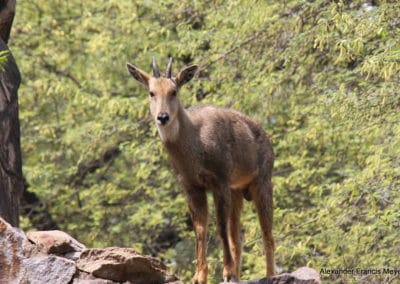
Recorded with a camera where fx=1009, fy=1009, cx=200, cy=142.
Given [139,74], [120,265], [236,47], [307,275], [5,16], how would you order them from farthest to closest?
[236,47] < [5,16] < [139,74] < [307,275] < [120,265]

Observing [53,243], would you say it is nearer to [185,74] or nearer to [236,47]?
[185,74]

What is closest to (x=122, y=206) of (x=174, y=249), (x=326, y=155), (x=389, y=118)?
(x=174, y=249)

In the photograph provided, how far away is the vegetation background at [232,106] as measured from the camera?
43.0ft

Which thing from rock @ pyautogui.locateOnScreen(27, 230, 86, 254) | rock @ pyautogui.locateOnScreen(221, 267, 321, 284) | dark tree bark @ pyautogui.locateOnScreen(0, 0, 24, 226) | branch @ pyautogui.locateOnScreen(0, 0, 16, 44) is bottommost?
rock @ pyautogui.locateOnScreen(221, 267, 321, 284)

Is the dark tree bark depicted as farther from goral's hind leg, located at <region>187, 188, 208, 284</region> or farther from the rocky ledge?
goral's hind leg, located at <region>187, 188, 208, 284</region>

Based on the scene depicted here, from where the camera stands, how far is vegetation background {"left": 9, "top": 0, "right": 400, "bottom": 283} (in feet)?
43.0

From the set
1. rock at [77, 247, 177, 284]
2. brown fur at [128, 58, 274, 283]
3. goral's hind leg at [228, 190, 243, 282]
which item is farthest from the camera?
goral's hind leg at [228, 190, 243, 282]

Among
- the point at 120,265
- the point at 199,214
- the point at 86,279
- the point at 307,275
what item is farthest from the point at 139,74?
the point at 307,275

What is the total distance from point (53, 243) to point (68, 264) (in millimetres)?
289

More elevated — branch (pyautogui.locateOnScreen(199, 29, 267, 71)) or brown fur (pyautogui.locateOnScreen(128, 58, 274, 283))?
branch (pyautogui.locateOnScreen(199, 29, 267, 71))

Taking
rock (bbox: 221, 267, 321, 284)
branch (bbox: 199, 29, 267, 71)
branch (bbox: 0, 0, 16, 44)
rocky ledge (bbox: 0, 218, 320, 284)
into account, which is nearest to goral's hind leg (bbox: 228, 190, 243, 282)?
rock (bbox: 221, 267, 321, 284)

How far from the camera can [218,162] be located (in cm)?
1045

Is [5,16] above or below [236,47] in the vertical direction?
above

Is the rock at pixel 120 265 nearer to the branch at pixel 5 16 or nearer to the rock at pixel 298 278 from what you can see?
the rock at pixel 298 278
